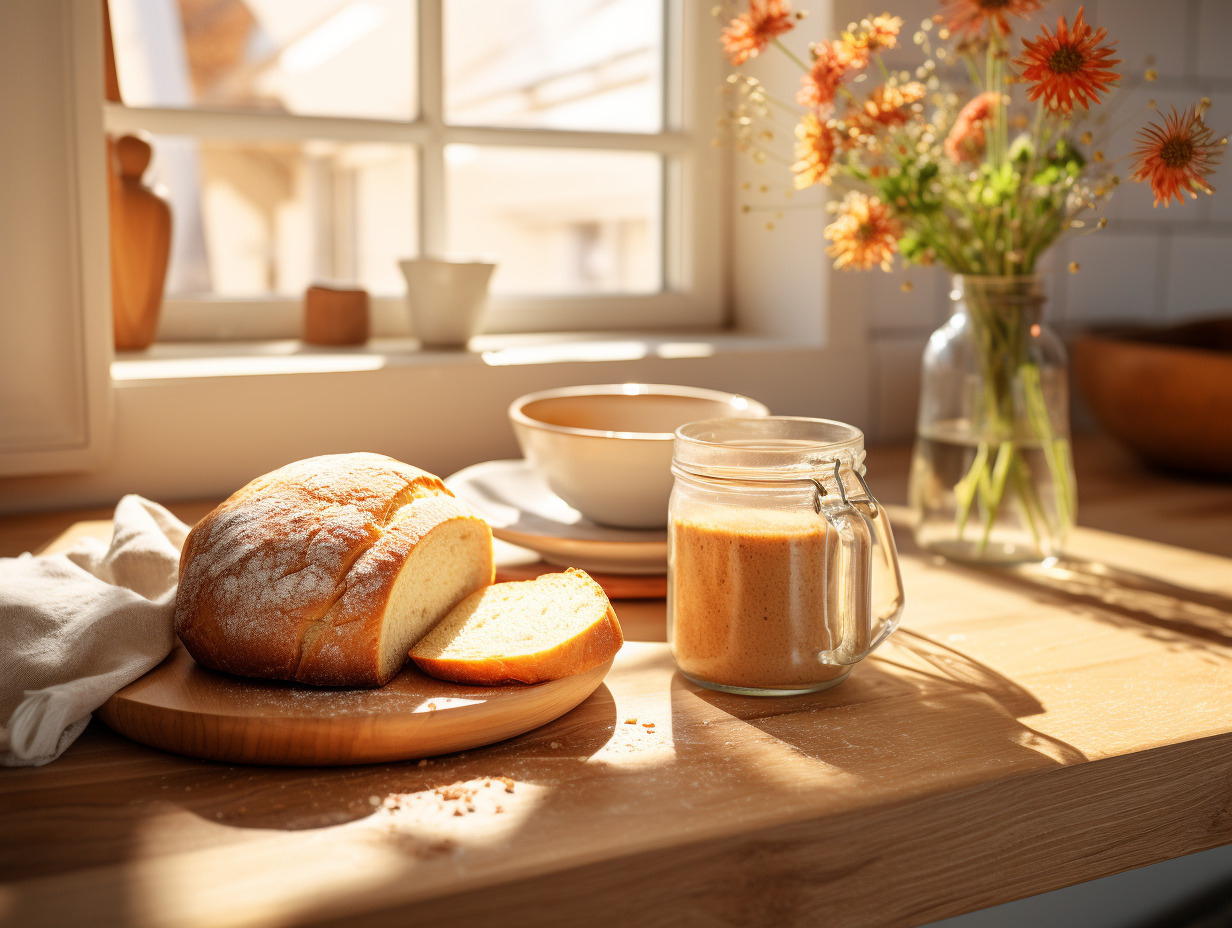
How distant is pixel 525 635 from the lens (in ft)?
2.24

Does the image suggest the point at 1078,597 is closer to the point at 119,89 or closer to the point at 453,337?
the point at 453,337

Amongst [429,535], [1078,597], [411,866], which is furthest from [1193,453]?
[411,866]

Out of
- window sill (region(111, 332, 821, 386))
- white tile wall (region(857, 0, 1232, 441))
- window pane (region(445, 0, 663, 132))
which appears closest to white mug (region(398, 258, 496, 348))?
window sill (region(111, 332, 821, 386))

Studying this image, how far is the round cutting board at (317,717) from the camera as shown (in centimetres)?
59

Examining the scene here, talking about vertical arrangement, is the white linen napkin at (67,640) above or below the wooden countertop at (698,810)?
above

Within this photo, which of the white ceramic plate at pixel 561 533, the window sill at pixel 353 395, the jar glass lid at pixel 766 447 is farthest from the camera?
the window sill at pixel 353 395

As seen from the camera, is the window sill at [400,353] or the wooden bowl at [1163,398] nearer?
the window sill at [400,353]

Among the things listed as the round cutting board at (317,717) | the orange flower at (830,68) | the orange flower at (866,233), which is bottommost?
the round cutting board at (317,717)

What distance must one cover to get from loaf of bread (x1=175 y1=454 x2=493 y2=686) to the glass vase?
526 millimetres

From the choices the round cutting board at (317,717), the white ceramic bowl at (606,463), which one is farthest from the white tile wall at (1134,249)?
the round cutting board at (317,717)

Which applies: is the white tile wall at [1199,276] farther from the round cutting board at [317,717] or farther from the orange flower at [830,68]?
the round cutting board at [317,717]

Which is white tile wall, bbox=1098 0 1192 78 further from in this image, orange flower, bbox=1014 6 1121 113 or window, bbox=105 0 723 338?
orange flower, bbox=1014 6 1121 113

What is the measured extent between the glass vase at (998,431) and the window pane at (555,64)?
2.59 feet

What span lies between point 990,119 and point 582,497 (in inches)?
20.4
